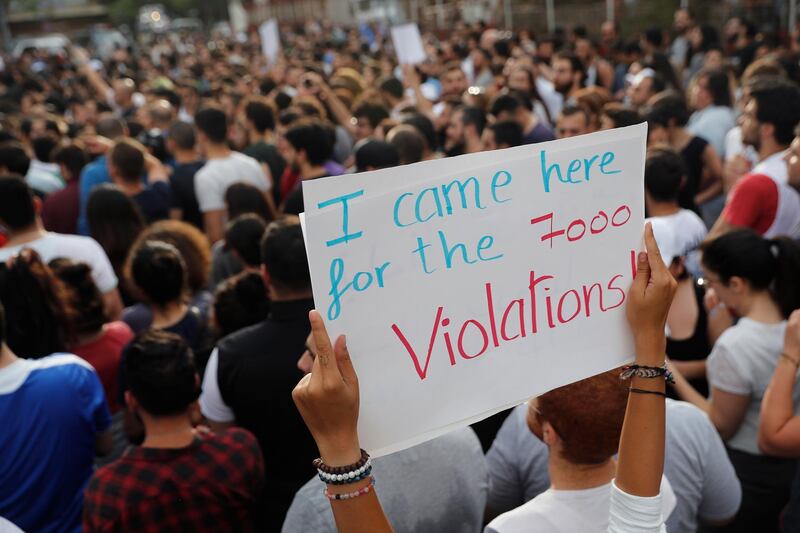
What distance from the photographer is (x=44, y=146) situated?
22.9 ft

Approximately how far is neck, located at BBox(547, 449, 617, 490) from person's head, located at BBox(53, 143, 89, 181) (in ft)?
17.1

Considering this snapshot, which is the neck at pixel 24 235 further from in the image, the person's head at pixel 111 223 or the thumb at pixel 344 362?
the thumb at pixel 344 362

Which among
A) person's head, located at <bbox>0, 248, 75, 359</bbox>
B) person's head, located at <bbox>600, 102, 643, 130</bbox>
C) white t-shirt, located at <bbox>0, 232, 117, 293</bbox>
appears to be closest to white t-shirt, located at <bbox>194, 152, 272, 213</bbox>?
white t-shirt, located at <bbox>0, 232, 117, 293</bbox>

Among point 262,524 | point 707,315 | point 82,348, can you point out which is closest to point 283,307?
point 262,524

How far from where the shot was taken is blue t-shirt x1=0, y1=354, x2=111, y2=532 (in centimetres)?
242

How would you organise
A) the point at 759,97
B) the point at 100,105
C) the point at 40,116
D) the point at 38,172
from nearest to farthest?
the point at 759,97 → the point at 38,172 → the point at 40,116 → the point at 100,105

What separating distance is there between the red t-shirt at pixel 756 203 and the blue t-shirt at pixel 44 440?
323cm

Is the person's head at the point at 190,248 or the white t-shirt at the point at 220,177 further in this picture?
the white t-shirt at the point at 220,177

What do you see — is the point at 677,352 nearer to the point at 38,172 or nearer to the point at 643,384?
the point at 643,384

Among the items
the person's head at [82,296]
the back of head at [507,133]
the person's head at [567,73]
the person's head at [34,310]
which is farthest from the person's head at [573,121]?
the person's head at [34,310]

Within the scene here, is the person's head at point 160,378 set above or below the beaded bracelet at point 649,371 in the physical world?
below

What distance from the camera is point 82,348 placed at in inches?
126

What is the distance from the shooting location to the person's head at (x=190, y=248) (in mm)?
3920

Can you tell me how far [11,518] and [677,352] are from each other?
266 centimetres
